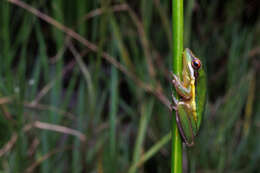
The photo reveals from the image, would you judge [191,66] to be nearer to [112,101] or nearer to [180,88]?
[180,88]

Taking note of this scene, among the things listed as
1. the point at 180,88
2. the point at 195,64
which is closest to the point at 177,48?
the point at 180,88

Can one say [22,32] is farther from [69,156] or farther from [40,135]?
[69,156]

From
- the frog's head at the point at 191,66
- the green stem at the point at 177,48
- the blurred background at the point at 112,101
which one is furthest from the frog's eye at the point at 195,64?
the blurred background at the point at 112,101

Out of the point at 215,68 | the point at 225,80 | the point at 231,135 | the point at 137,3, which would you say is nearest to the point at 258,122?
the point at 231,135

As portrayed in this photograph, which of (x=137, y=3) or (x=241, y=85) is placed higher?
(x=137, y=3)

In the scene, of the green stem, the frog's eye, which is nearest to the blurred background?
the frog's eye

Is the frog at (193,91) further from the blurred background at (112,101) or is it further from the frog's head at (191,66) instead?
the blurred background at (112,101)

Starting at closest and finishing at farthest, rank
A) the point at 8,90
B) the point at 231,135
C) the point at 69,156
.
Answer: the point at 8,90 < the point at 69,156 < the point at 231,135
